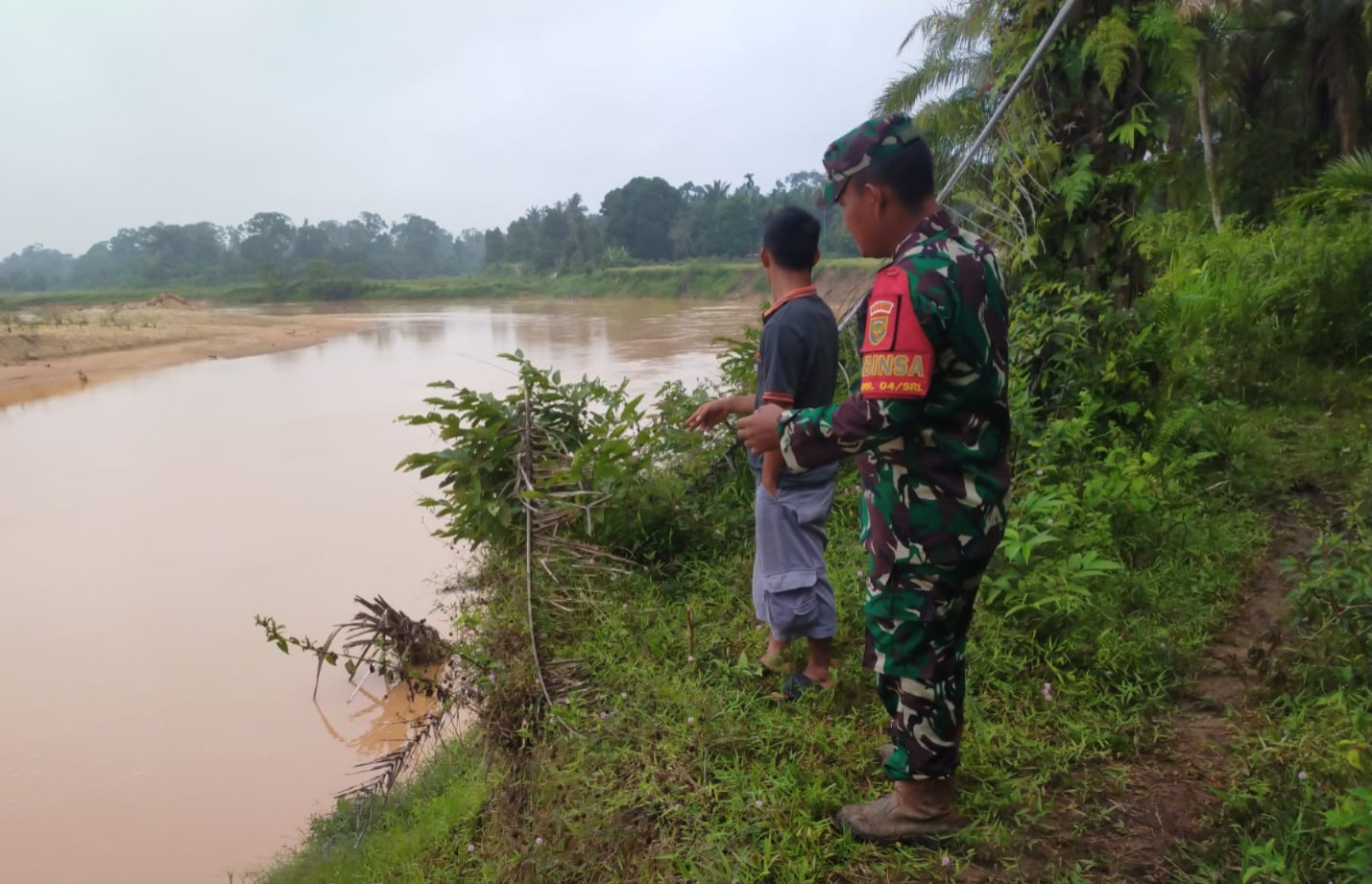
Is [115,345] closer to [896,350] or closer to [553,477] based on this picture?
[553,477]

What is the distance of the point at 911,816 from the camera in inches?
75.4

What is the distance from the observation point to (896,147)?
170 cm

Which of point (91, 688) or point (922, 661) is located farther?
point (91, 688)

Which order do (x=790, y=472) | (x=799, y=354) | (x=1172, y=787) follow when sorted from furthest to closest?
(x=790, y=472) < (x=799, y=354) < (x=1172, y=787)

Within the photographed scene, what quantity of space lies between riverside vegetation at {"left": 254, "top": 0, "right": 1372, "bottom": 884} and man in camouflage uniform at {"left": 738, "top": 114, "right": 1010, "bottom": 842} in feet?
1.44

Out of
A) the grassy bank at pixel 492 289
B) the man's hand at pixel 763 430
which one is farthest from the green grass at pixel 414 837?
the grassy bank at pixel 492 289

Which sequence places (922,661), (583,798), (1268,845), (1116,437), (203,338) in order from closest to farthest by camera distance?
(1268,845) → (922,661) → (583,798) → (1116,437) → (203,338)

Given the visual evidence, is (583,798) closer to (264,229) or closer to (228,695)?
(228,695)

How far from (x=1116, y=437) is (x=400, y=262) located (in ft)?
292

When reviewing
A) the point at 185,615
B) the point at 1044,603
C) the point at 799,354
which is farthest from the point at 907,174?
the point at 185,615

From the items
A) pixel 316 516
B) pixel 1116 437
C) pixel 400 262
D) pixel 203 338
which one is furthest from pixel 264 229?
pixel 1116 437

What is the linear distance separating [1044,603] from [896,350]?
141 cm

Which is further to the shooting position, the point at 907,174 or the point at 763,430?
the point at 763,430

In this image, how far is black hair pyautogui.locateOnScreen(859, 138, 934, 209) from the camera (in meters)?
1.71
